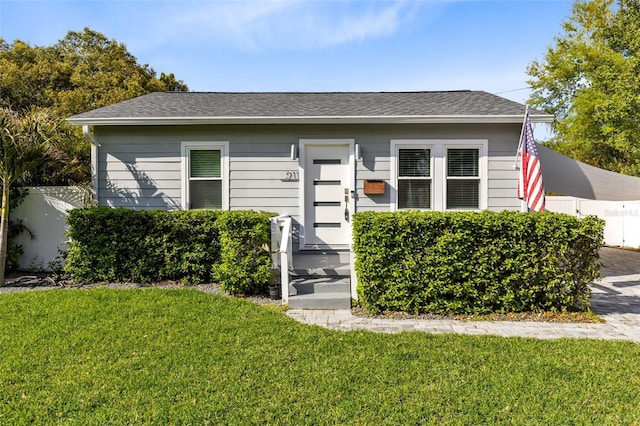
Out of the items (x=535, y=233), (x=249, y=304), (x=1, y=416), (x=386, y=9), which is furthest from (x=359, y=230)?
(x=386, y=9)

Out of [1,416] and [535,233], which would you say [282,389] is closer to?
[1,416]

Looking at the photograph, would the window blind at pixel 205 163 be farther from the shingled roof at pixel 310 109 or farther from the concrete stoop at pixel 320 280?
the concrete stoop at pixel 320 280

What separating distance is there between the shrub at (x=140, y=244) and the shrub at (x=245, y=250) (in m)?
0.83

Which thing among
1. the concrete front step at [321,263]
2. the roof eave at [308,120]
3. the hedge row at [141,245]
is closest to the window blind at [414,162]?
the roof eave at [308,120]

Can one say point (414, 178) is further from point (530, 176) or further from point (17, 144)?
point (17, 144)

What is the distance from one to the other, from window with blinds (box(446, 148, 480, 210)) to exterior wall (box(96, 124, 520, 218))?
57 centimetres

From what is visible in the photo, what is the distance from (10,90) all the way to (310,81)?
46.8 ft

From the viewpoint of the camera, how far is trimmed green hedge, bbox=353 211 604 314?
4.43 m

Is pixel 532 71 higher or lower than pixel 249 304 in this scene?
higher

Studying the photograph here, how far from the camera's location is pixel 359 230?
4.62 metres

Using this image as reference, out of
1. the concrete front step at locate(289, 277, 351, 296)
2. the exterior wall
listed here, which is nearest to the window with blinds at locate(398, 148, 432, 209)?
the exterior wall

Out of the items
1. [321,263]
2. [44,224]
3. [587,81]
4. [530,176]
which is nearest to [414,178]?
[530,176]

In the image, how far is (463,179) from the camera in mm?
6746

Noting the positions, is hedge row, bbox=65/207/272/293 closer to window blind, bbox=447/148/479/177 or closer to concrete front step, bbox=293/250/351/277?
concrete front step, bbox=293/250/351/277
